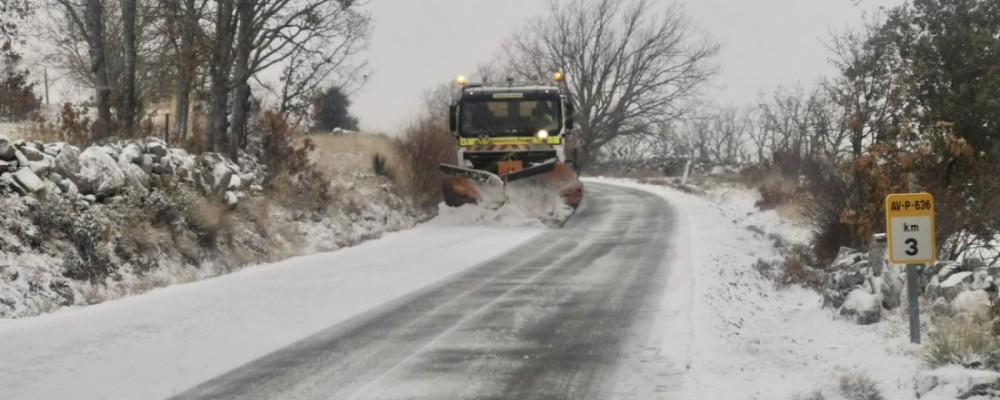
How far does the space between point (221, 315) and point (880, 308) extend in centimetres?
648

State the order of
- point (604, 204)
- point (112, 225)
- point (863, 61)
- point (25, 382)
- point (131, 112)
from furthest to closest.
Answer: point (604, 204), point (863, 61), point (131, 112), point (112, 225), point (25, 382)

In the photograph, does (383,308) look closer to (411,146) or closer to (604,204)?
(411,146)

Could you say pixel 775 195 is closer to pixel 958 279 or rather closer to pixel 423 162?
pixel 423 162

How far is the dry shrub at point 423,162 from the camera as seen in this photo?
20.4 metres

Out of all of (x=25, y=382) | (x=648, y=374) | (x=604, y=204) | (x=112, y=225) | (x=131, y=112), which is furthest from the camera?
(x=604, y=204)

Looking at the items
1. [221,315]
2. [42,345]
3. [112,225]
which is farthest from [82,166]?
[42,345]

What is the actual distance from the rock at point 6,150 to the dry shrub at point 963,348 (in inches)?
354

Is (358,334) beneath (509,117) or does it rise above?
beneath

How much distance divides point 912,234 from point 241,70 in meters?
13.9

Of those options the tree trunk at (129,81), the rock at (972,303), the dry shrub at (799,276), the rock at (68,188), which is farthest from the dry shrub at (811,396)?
the tree trunk at (129,81)

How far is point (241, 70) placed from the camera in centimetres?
1753

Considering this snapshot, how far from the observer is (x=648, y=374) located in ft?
20.0

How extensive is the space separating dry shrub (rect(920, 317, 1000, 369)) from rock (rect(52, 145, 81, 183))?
8873mm

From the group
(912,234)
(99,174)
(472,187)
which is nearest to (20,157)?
(99,174)
